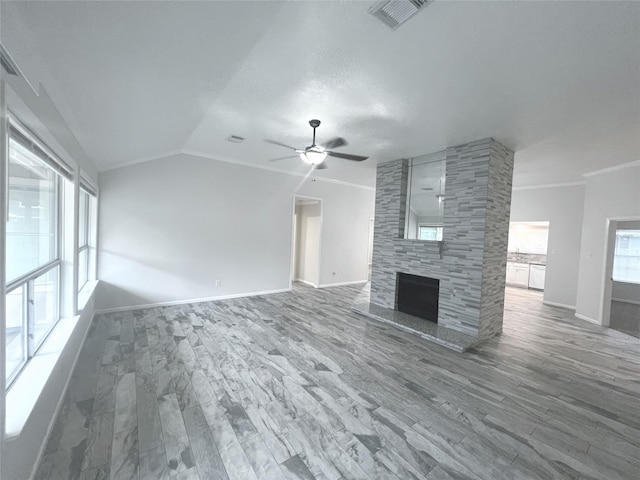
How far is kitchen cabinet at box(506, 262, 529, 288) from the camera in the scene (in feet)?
26.6

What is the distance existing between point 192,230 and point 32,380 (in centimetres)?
369

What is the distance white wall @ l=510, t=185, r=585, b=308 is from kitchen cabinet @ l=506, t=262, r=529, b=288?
1.75 meters

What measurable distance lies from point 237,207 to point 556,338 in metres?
6.14

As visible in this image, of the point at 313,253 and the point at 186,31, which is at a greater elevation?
the point at 186,31

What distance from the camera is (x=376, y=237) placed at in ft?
17.9

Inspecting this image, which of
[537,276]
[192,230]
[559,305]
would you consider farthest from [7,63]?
[537,276]

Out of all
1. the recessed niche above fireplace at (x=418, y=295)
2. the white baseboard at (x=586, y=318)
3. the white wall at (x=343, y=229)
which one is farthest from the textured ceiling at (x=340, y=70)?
the white wall at (x=343, y=229)

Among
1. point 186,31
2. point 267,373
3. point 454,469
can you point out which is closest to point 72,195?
point 186,31

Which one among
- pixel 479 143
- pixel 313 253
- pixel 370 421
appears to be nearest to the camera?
pixel 370 421

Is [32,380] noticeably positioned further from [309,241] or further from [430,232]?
[309,241]

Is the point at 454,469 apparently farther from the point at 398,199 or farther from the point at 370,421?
the point at 398,199

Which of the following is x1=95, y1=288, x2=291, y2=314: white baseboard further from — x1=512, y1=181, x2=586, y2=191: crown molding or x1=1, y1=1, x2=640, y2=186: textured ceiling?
x1=512, y1=181, x2=586, y2=191: crown molding

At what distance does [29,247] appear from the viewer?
84.2 inches

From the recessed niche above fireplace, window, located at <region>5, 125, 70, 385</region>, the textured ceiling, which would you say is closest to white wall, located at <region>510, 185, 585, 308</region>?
the textured ceiling
